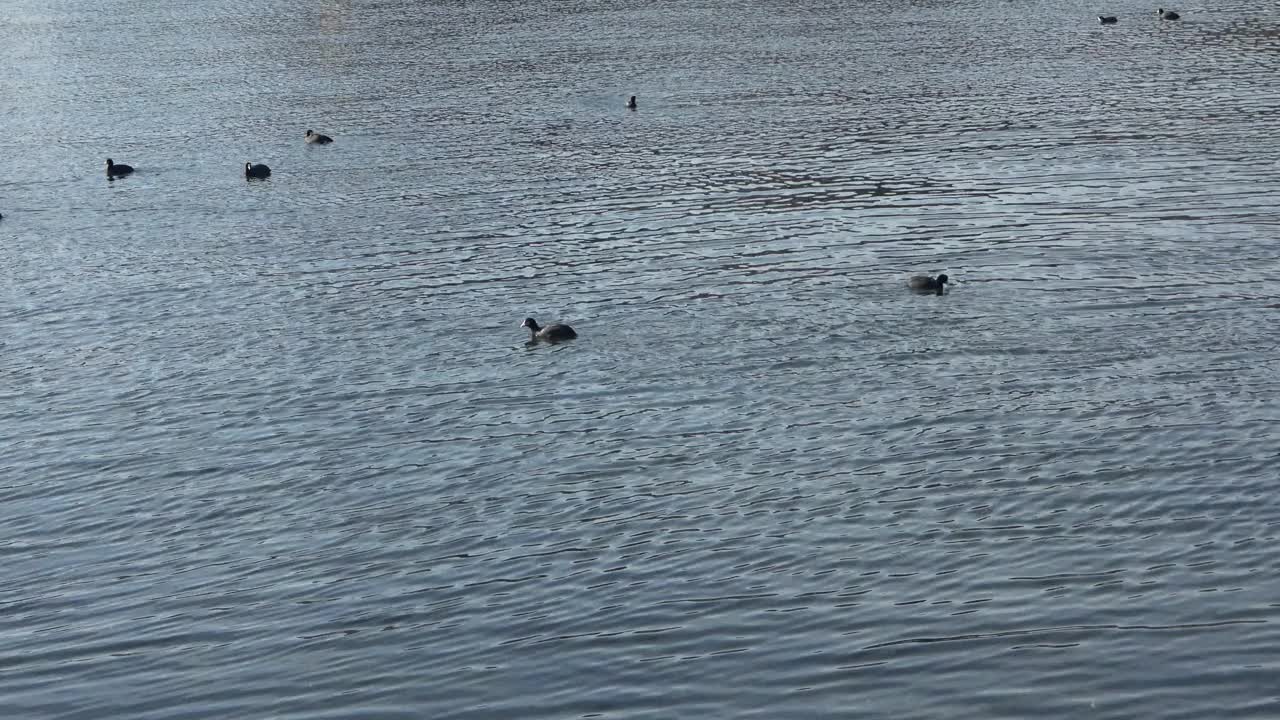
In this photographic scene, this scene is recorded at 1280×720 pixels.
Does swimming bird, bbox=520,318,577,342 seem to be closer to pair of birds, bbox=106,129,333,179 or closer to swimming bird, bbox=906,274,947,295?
swimming bird, bbox=906,274,947,295

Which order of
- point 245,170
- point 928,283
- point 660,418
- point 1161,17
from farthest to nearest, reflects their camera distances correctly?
point 1161,17 → point 245,170 → point 928,283 → point 660,418

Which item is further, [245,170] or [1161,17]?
[1161,17]

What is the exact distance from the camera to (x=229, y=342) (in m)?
39.9

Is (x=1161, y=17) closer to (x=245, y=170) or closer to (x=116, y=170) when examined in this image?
(x=245, y=170)

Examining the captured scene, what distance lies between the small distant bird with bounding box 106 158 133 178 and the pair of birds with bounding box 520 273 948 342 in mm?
29800

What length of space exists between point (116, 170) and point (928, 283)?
37.4 m

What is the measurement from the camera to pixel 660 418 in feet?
107

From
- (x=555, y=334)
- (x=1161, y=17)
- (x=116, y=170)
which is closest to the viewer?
(x=555, y=334)

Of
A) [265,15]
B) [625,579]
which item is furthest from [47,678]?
[265,15]

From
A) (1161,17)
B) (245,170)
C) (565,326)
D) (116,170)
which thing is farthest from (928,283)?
(1161,17)

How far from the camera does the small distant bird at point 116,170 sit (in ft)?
204

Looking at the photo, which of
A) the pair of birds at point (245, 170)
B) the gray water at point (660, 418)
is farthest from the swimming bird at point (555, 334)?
the pair of birds at point (245, 170)

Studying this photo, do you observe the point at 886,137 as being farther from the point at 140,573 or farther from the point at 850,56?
the point at 140,573

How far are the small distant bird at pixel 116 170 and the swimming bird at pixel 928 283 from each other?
3695 cm
